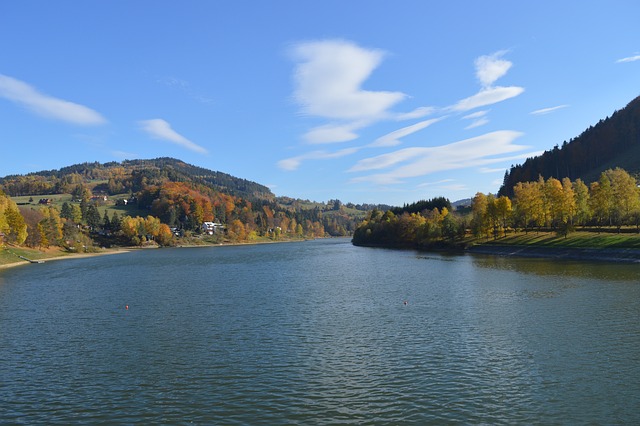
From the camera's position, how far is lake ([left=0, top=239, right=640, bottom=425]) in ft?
65.0

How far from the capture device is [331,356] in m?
27.5

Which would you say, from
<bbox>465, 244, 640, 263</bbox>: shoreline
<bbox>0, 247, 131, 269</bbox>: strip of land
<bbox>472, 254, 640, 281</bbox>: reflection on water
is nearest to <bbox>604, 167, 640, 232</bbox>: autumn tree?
<bbox>465, 244, 640, 263</bbox>: shoreline

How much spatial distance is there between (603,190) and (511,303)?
228 ft

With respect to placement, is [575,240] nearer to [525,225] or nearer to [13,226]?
[525,225]

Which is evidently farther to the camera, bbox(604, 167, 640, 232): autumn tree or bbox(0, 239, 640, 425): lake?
bbox(604, 167, 640, 232): autumn tree

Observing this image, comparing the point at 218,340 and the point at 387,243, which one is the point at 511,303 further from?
the point at 387,243

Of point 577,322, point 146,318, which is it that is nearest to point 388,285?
point 577,322

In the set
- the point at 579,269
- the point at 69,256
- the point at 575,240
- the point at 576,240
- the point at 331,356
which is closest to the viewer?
the point at 331,356

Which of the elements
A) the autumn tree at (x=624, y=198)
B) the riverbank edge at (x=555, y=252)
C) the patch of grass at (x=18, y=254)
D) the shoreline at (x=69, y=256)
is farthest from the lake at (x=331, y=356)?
the patch of grass at (x=18, y=254)

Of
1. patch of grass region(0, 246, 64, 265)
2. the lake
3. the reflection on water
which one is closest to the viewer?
the lake

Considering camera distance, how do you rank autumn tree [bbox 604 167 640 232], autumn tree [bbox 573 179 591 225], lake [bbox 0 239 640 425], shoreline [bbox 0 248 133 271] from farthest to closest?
shoreline [bbox 0 248 133 271] → autumn tree [bbox 573 179 591 225] → autumn tree [bbox 604 167 640 232] → lake [bbox 0 239 640 425]

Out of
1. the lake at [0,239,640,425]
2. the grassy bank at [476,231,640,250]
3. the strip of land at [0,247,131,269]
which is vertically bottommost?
the lake at [0,239,640,425]

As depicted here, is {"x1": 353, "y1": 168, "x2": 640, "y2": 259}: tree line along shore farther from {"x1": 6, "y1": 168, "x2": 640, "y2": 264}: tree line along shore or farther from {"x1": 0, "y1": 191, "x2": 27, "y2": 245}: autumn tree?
{"x1": 0, "y1": 191, "x2": 27, "y2": 245}: autumn tree

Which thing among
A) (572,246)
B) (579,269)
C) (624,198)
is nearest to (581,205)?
(624,198)
